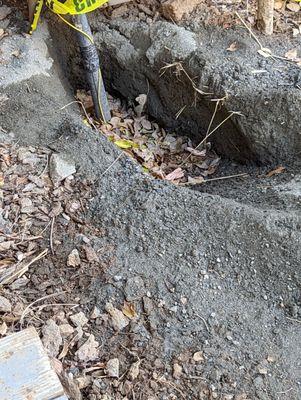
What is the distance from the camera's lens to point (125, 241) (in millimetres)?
2855

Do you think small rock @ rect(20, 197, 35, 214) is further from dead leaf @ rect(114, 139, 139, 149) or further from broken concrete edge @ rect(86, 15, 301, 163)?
broken concrete edge @ rect(86, 15, 301, 163)

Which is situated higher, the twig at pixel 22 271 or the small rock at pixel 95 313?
the twig at pixel 22 271

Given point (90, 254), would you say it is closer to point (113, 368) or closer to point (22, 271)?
point (22, 271)

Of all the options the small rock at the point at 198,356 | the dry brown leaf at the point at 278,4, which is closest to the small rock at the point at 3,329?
the small rock at the point at 198,356

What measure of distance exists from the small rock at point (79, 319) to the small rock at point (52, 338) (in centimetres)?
8

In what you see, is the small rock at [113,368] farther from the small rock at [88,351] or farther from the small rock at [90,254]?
the small rock at [90,254]

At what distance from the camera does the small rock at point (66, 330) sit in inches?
99.2

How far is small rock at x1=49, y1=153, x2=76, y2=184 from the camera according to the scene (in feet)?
10.3

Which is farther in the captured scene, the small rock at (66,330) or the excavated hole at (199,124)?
the excavated hole at (199,124)

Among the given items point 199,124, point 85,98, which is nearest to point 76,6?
point 85,98

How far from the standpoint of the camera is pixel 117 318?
8.45 feet

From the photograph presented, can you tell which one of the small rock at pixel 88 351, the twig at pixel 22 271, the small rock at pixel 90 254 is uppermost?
the twig at pixel 22 271

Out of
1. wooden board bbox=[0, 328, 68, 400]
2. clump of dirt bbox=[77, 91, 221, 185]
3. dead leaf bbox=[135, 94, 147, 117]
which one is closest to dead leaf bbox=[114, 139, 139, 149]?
clump of dirt bbox=[77, 91, 221, 185]

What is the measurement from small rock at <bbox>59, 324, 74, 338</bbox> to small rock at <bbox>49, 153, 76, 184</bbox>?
0.89 metres
